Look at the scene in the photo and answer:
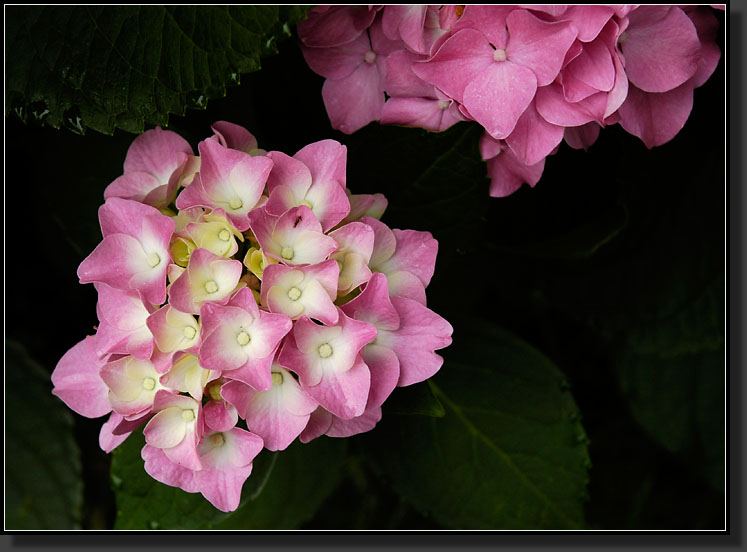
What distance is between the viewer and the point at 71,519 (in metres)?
0.95


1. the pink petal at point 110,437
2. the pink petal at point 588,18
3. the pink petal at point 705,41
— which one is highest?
the pink petal at point 588,18

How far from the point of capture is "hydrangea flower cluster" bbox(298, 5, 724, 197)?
57 centimetres

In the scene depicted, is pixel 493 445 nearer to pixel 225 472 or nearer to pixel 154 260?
pixel 225 472

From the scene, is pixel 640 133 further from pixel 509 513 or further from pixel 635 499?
pixel 635 499

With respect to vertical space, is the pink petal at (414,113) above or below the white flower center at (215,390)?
above

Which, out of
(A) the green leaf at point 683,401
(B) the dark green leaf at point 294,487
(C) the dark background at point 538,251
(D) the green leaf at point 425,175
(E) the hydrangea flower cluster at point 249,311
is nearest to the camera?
(E) the hydrangea flower cluster at point 249,311

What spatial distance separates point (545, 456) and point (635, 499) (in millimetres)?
409

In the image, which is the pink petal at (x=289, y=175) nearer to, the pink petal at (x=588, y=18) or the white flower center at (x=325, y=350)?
the white flower center at (x=325, y=350)

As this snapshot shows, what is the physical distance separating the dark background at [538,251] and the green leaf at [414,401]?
6.7 inches

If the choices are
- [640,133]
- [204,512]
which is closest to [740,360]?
[640,133]

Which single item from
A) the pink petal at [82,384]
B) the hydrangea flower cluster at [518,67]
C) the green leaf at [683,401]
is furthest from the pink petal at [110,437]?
the green leaf at [683,401]

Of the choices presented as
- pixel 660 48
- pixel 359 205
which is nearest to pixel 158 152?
pixel 359 205

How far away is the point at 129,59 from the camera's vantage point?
2.03 ft

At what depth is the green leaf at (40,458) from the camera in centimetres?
94
